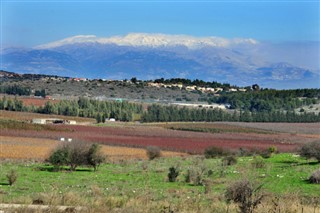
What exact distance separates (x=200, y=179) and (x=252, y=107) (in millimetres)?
101105

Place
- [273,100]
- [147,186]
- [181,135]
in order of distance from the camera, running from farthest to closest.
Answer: [273,100] → [181,135] → [147,186]

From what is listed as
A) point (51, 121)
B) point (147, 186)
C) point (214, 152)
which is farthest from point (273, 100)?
point (147, 186)

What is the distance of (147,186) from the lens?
31.3 meters

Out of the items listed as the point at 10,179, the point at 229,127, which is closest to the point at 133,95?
the point at 229,127

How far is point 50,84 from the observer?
553 ft

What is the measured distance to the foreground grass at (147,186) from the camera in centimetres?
2022

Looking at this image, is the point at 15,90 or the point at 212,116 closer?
the point at 212,116

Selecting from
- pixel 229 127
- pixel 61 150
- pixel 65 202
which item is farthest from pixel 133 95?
pixel 65 202

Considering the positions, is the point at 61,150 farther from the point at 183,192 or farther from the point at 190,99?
the point at 190,99

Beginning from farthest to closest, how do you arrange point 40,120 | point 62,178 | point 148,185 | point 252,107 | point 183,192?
point 252,107 < point 40,120 < point 62,178 < point 148,185 < point 183,192

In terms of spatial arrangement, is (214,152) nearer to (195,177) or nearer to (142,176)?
(142,176)

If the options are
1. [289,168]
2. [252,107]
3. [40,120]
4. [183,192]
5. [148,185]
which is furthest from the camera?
[252,107]

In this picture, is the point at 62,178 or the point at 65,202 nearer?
the point at 65,202

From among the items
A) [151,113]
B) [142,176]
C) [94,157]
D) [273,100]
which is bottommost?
[142,176]
